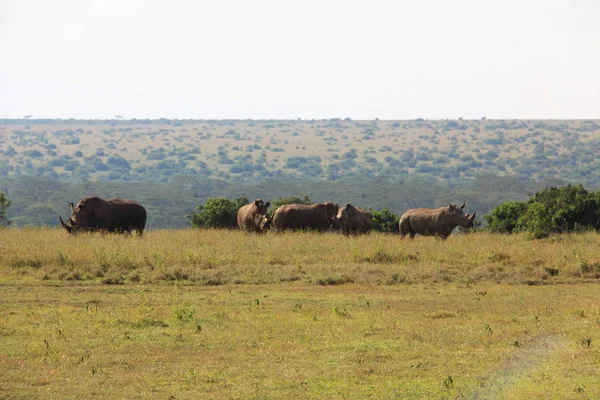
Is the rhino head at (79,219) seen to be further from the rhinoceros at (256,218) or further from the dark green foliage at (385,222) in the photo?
the dark green foliage at (385,222)

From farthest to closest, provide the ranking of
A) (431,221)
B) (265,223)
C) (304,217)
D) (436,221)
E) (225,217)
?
(225,217)
(304,217)
(265,223)
(431,221)
(436,221)

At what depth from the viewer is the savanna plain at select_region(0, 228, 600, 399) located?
11.2 metres

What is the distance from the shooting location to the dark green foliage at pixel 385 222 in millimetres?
35750

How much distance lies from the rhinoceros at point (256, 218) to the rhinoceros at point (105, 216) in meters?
3.50

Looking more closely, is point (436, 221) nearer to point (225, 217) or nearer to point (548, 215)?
point (548, 215)

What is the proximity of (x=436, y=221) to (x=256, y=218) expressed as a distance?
6.10 metres

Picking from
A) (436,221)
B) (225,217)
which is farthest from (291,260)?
(225,217)

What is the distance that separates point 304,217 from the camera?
3125cm

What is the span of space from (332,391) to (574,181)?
14470 centimetres

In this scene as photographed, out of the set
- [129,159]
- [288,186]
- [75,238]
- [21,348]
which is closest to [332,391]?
[21,348]

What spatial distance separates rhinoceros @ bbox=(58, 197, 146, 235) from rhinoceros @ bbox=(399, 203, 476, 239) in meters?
8.62

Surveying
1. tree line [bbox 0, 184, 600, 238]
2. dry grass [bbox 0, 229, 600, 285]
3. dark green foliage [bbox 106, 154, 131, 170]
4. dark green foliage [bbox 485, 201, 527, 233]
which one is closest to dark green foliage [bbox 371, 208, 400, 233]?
tree line [bbox 0, 184, 600, 238]

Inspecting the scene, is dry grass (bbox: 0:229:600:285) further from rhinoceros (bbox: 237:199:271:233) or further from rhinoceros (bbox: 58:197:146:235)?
rhinoceros (bbox: 237:199:271:233)

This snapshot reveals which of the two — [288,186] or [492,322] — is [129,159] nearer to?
[288,186]
